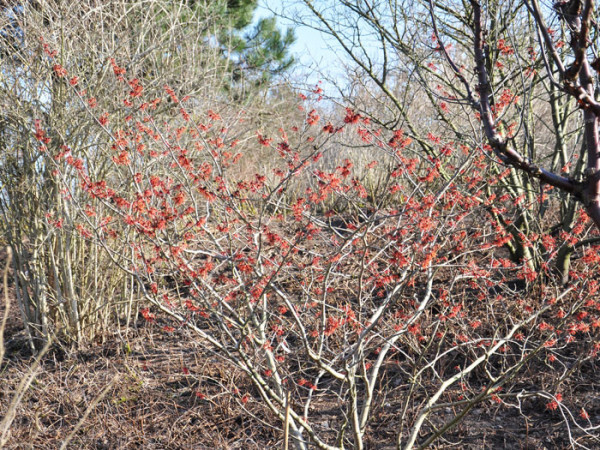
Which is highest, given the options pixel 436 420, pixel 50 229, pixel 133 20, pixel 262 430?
pixel 133 20

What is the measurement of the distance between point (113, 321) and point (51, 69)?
2.45 m

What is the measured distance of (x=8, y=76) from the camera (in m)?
5.10

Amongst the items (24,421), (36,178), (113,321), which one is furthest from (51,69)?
(24,421)

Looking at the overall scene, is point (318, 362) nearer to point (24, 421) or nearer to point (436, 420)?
point (436, 420)

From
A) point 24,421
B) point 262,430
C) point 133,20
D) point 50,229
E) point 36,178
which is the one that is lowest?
point 24,421

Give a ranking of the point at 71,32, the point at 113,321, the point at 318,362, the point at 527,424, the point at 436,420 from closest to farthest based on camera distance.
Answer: the point at 318,362, the point at 527,424, the point at 436,420, the point at 71,32, the point at 113,321

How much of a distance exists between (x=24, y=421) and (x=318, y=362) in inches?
115

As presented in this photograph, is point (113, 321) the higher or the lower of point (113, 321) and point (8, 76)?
the lower

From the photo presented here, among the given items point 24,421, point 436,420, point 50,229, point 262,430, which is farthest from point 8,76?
point 436,420

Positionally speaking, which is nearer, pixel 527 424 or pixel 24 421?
pixel 527 424

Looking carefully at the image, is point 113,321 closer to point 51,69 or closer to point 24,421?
point 24,421

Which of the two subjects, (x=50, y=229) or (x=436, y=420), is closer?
(x=436, y=420)

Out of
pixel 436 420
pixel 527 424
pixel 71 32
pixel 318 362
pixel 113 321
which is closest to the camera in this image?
pixel 318 362

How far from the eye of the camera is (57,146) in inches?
204
